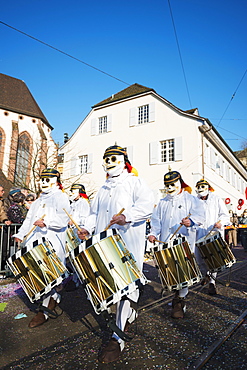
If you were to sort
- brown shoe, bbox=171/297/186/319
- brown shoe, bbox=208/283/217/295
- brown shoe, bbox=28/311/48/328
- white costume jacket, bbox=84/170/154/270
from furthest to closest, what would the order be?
brown shoe, bbox=208/283/217/295 < brown shoe, bbox=171/297/186/319 < brown shoe, bbox=28/311/48/328 < white costume jacket, bbox=84/170/154/270

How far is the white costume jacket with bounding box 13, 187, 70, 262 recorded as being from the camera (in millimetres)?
3900

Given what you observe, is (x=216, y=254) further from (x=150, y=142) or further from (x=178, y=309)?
(x=150, y=142)

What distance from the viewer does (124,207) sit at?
10.1 feet

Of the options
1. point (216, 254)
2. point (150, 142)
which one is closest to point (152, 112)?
point (150, 142)

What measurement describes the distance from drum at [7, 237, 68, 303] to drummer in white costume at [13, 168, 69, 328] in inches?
16.4

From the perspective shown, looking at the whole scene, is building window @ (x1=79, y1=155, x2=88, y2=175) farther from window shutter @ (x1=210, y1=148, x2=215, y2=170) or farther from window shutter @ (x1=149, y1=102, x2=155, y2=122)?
window shutter @ (x1=210, y1=148, x2=215, y2=170)

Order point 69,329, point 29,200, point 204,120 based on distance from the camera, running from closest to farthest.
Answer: point 69,329 → point 29,200 → point 204,120

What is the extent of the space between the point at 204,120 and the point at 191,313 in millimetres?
14625

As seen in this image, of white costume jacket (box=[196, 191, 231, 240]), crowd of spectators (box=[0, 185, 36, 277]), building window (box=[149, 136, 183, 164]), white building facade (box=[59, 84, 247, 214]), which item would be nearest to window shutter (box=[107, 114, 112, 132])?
white building facade (box=[59, 84, 247, 214])

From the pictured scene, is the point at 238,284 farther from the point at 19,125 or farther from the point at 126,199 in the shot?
the point at 19,125

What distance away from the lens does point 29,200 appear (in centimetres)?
726

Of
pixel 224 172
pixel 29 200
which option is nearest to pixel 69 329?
pixel 29 200

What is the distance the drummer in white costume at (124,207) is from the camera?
286 centimetres

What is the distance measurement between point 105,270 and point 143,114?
18.0m
